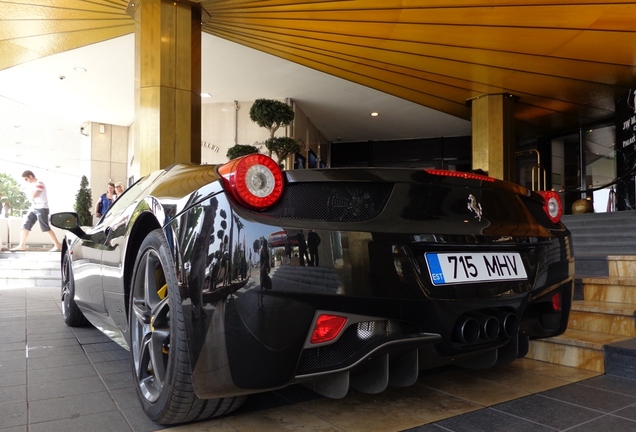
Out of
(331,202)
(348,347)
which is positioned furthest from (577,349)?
(331,202)

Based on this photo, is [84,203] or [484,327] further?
[84,203]

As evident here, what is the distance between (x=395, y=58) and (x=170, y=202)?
292 inches

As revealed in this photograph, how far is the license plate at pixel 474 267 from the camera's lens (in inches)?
59.8

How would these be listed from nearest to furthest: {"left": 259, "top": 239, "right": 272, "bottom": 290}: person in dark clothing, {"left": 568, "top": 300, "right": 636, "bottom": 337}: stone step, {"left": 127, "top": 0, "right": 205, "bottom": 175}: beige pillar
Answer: {"left": 259, "top": 239, "right": 272, "bottom": 290}: person in dark clothing → {"left": 568, "top": 300, "right": 636, "bottom": 337}: stone step → {"left": 127, "top": 0, "right": 205, "bottom": 175}: beige pillar

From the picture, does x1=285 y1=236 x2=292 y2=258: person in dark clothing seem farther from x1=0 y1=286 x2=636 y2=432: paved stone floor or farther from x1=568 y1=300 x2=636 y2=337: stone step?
x1=568 y1=300 x2=636 y2=337: stone step

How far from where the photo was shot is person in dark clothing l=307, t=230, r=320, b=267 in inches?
54.7

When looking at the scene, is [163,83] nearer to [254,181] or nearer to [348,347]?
[254,181]

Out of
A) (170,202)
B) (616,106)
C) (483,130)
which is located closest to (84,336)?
(170,202)

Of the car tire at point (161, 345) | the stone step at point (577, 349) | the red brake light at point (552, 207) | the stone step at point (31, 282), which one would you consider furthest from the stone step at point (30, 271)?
the red brake light at point (552, 207)

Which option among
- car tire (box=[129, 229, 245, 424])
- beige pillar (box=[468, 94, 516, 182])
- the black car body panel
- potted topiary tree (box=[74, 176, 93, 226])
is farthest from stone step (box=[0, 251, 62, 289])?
beige pillar (box=[468, 94, 516, 182])

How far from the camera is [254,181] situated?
1.42 metres

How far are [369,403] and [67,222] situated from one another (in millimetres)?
2215

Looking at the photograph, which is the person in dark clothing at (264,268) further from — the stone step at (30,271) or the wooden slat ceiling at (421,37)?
the stone step at (30,271)

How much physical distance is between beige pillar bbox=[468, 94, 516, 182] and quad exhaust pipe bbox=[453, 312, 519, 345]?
8.94 metres
